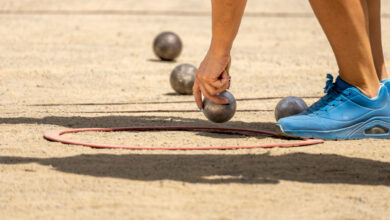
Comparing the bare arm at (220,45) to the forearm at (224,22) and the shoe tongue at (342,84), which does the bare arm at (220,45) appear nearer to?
the forearm at (224,22)

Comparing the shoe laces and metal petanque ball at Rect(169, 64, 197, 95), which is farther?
metal petanque ball at Rect(169, 64, 197, 95)

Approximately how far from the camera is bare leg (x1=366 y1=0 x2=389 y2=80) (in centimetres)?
458

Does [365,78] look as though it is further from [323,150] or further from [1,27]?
[1,27]

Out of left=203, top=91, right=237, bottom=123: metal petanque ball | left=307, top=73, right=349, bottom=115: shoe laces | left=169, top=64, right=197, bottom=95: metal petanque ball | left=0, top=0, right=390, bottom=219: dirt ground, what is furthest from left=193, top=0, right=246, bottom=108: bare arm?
left=169, top=64, right=197, bottom=95: metal petanque ball

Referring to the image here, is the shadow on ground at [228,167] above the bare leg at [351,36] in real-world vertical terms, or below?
below

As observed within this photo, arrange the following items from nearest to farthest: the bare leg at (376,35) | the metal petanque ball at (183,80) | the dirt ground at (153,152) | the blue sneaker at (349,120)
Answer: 1. the dirt ground at (153,152)
2. the blue sneaker at (349,120)
3. the bare leg at (376,35)
4. the metal petanque ball at (183,80)

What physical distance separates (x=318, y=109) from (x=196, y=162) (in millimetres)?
887

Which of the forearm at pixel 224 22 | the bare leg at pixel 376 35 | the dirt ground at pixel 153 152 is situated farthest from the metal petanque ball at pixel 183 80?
the forearm at pixel 224 22

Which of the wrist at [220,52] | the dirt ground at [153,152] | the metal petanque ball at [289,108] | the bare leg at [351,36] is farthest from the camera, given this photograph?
the metal petanque ball at [289,108]

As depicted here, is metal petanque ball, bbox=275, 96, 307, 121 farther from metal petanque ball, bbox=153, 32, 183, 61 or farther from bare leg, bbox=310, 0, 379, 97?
metal petanque ball, bbox=153, 32, 183, 61

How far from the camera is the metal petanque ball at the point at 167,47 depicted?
913 centimetres

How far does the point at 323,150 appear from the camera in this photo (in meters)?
4.18

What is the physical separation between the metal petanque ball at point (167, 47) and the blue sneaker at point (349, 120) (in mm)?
5064

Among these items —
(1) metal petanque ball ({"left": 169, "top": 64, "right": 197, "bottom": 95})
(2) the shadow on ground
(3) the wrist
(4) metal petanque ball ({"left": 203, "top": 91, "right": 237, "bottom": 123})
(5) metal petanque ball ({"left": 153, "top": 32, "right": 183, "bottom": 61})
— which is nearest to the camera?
(2) the shadow on ground
